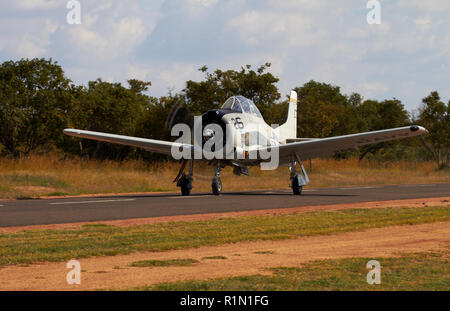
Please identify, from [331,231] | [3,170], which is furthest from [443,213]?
[3,170]

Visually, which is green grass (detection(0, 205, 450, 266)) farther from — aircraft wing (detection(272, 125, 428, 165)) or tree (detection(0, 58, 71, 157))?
tree (detection(0, 58, 71, 157))

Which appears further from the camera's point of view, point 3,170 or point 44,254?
point 3,170

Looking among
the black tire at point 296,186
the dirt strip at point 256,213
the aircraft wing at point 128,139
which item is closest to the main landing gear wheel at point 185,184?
the aircraft wing at point 128,139

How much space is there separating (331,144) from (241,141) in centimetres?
366

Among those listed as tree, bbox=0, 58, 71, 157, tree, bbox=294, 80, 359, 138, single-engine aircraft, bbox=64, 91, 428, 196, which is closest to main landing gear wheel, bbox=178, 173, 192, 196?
single-engine aircraft, bbox=64, 91, 428, 196

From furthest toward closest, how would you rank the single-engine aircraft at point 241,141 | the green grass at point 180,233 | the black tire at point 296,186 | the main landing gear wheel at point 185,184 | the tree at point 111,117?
the tree at point 111,117 → the black tire at point 296,186 → the main landing gear wheel at point 185,184 → the single-engine aircraft at point 241,141 → the green grass at point 180,233

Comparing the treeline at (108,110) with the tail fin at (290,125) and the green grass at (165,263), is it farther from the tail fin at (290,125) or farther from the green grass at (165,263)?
the green grass at (165,263)

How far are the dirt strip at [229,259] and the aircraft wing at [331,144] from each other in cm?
958

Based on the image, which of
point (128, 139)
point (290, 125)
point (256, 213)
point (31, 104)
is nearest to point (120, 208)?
point (256, 213)

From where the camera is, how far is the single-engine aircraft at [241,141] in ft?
68.7

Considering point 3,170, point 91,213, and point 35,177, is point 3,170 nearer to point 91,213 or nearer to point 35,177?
point 35,177

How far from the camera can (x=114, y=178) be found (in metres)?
27.8
